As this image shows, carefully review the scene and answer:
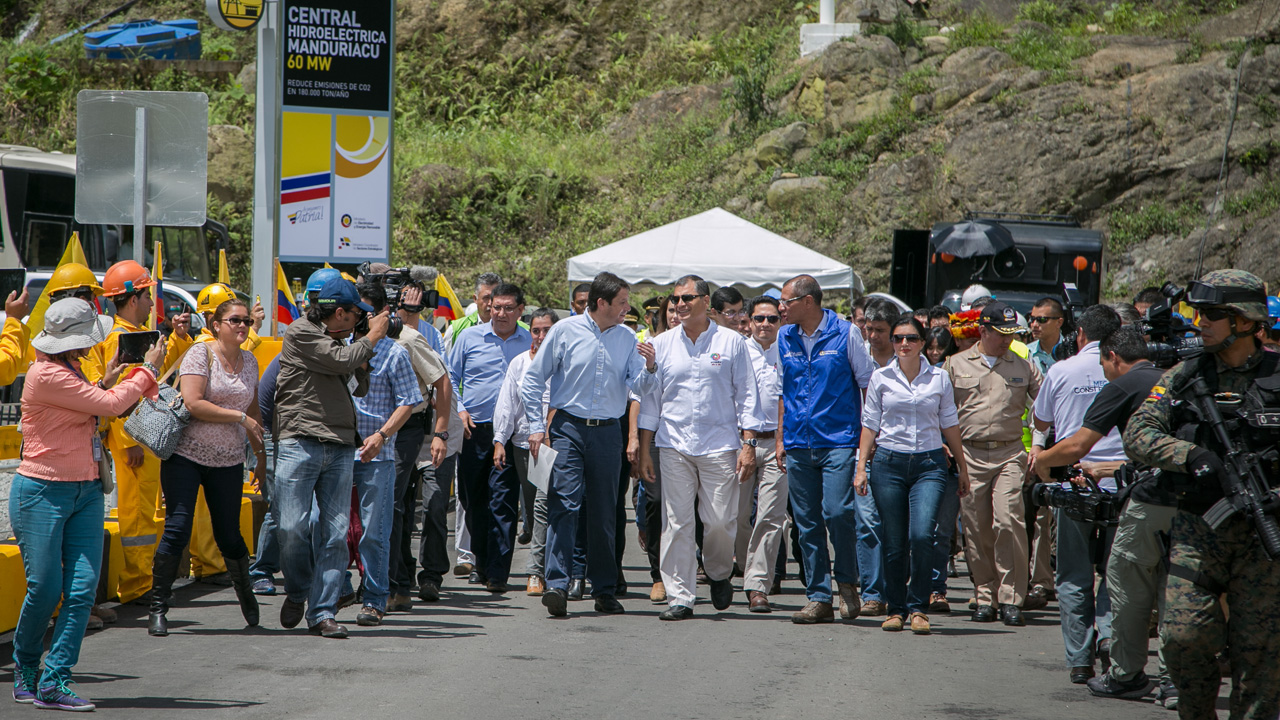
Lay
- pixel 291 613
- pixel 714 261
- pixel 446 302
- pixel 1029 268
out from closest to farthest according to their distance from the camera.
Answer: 1. pixel 291 613
2. pixel 446 302
3. pixel 714 261
4. pixel 1029 268

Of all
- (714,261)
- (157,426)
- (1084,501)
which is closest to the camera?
(1084,501)

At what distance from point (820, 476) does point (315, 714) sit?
394cm

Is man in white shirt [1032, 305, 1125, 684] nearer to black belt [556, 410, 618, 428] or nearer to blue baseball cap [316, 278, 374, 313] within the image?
black belt [556, 410, 618, 428]

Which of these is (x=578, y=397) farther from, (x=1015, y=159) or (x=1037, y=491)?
(x=1015, y=159)

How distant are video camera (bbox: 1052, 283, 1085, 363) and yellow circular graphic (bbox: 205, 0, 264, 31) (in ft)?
28.0

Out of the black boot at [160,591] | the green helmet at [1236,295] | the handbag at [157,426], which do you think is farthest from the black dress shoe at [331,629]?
the green helmet at [1236,295]

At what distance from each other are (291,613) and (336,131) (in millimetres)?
7506

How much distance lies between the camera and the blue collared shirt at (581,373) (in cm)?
834

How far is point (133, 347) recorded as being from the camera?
238 inches

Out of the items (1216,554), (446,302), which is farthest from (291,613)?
(446,302)

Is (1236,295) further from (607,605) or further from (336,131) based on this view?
(336,131)

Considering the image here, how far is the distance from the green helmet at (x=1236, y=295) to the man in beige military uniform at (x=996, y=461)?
10.4ft

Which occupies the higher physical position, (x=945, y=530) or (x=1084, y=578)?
(x=1084, y=578)

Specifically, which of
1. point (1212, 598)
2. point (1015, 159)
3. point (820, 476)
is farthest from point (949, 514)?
point (1015, 159)
